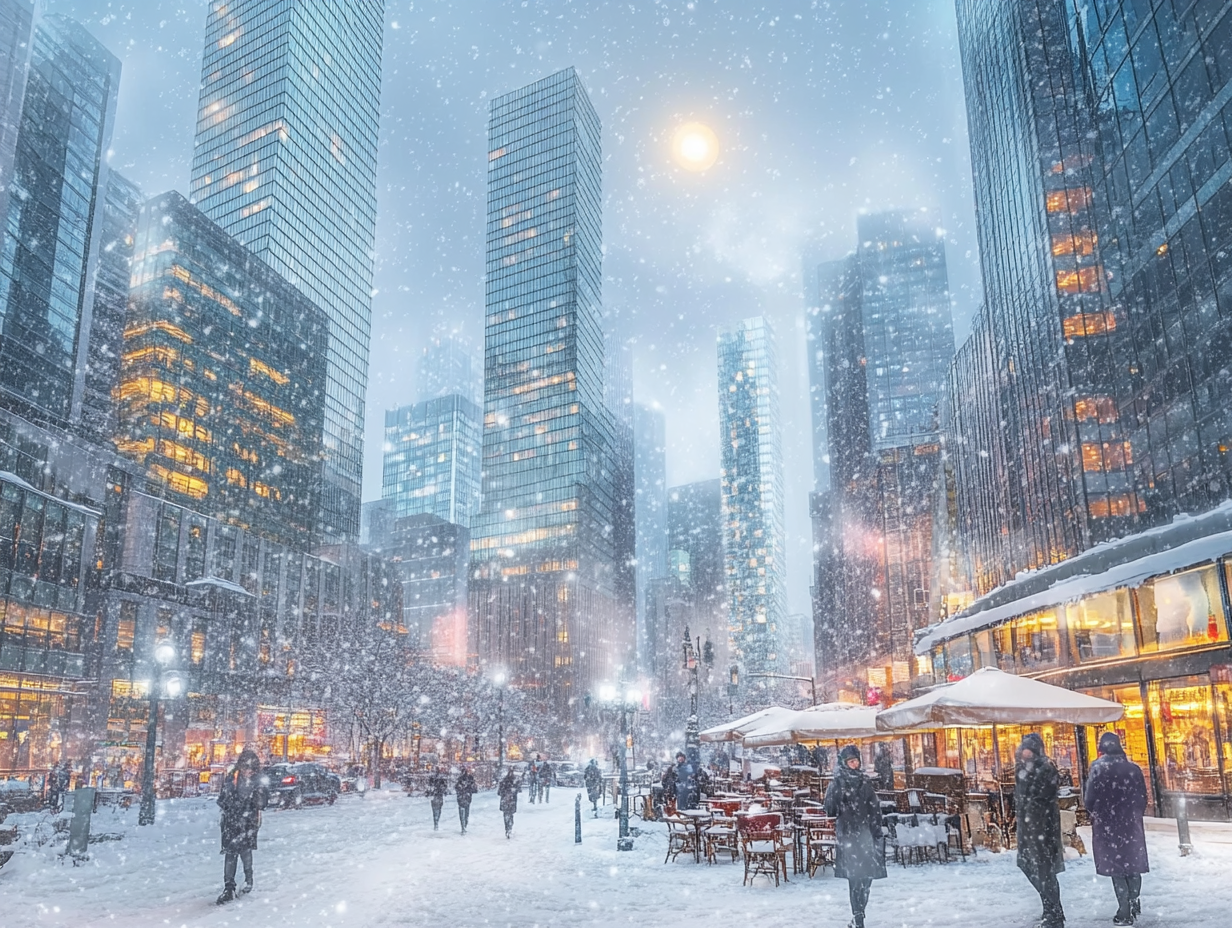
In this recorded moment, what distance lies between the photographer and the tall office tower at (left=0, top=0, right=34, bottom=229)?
63188 mm

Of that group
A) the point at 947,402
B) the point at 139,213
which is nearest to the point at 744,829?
the point at 947,402

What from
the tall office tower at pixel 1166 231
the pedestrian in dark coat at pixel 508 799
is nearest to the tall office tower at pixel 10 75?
the pedestrian in dark coat at pixel 508 799

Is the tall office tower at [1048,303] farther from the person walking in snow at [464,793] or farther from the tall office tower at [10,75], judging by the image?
the tall office tower at [10,75]

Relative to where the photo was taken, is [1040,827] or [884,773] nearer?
[1040,827]

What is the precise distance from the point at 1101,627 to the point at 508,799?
1965 cm

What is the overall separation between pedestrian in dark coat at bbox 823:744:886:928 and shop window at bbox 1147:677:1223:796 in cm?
1742

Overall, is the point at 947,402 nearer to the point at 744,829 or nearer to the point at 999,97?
the point at 999,97

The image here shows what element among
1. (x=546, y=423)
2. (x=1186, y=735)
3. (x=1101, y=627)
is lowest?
(x=1186, y=735)

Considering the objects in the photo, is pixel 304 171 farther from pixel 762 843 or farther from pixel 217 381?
pixel 762 843

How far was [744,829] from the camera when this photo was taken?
1454 centimetres

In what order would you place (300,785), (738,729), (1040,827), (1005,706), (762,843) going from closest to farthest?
(1040,827) → (762,843) → (1005,706) → (738,729) → (300,785)

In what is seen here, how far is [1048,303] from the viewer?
1789 inches

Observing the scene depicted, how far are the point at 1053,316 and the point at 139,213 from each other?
319 feet

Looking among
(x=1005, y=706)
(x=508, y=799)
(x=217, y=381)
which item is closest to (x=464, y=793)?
(x=508, y=799)
